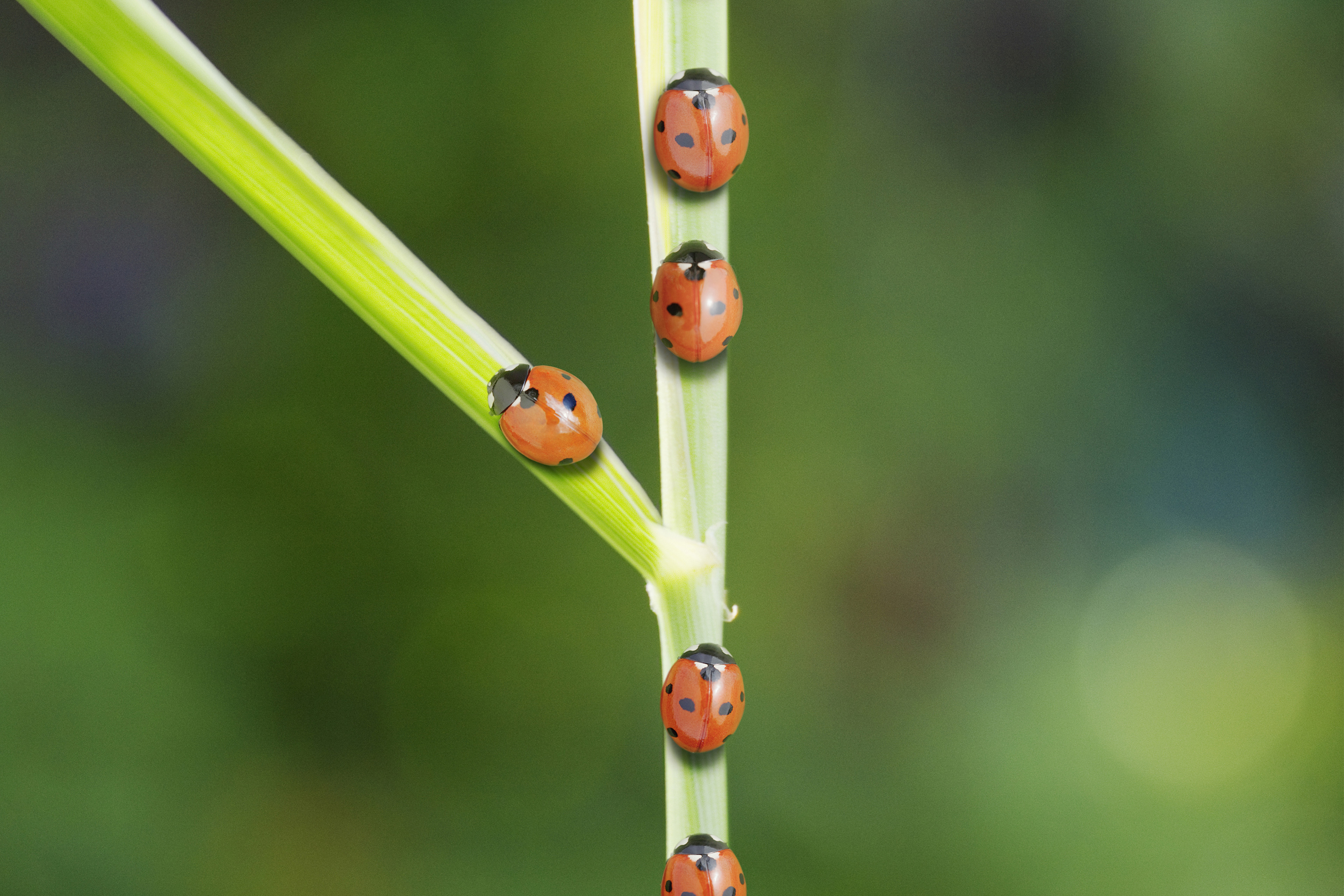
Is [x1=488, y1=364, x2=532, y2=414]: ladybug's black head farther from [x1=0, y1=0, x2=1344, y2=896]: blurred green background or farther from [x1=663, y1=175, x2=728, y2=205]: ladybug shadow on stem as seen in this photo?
[x1=0, y1=0, x2=1344, y2=896]: blurred green background

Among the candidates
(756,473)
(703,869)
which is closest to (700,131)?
(703,869)

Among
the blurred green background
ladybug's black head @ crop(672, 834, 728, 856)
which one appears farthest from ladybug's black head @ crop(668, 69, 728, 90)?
the blurred green background

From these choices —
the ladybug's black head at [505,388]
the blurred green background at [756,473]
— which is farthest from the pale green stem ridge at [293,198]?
the blurred green background at [756,473]

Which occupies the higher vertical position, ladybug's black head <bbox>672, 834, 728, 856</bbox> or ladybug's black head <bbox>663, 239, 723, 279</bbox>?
ladybug's black head <bbox>663, 239, 723, 279</bbox>

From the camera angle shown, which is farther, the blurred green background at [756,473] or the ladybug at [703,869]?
the blurred green background at [756,473]

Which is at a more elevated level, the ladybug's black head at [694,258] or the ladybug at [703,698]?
the ladybug's black head at [694,258]

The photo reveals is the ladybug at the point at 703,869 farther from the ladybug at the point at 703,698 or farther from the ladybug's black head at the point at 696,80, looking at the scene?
the ladybug's black head at the point at 696,80
